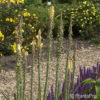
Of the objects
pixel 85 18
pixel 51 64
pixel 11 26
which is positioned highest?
pixel 11 26

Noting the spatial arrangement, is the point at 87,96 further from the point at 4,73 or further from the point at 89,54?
the point at 89,54

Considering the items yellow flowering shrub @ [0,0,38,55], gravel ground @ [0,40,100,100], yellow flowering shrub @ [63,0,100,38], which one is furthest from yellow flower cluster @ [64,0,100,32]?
yellow flowering shrub @ [0,0,38,55]

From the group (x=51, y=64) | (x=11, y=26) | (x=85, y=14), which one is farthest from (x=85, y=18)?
→ (x=51, y=64)

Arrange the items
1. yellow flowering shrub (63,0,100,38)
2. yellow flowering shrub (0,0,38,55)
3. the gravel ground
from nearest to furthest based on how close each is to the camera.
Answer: the gravel ground → yellow flowering shrub (0,0,38,55) → yellow flowering shrub (63,0,100,38)

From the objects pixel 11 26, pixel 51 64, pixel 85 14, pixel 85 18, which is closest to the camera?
pixel 51 64

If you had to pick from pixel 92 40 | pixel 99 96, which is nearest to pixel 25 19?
pixel 92 40

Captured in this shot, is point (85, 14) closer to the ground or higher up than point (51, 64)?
higher up

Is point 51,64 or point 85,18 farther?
point 85,18

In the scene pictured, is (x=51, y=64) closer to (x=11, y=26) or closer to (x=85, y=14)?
(x=11, y=26)

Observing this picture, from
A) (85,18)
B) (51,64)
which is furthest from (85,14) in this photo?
(51,64)

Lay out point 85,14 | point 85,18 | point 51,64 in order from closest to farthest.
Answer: point 51,64
point 85,18
point 85,14

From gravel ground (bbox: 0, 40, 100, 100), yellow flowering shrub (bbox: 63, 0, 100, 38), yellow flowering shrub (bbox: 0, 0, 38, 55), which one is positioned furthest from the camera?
yellow flowering shrub (bbox: 63, 0, 100, 38)

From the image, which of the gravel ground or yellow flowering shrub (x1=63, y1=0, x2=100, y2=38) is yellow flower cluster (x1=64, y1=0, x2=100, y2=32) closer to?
yellow flowering shrub (x1=63, y1=0, x2=100, y2=38)

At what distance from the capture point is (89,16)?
9.48m
